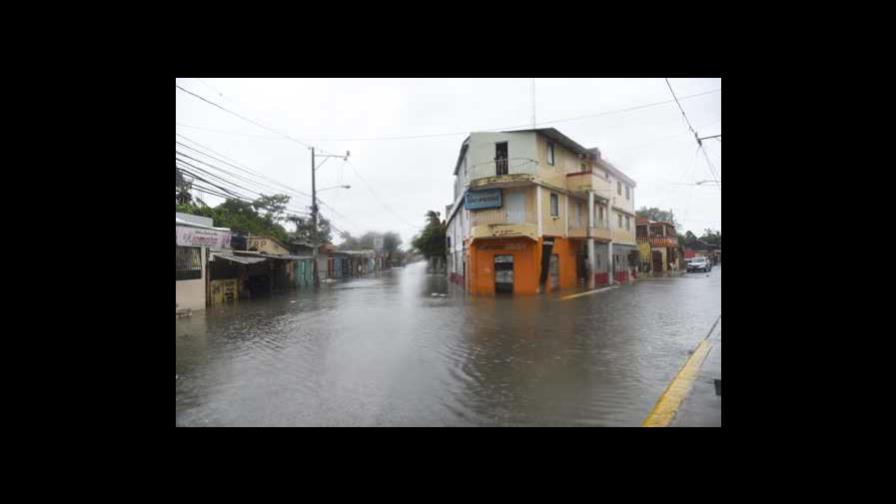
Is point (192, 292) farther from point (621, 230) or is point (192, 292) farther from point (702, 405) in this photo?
point (621, 230)

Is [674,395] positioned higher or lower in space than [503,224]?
lower

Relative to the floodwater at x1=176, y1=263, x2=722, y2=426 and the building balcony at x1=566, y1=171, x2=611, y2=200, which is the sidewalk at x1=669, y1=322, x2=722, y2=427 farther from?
the building balcony at x1=566, y1=171, x2=611, y2=200

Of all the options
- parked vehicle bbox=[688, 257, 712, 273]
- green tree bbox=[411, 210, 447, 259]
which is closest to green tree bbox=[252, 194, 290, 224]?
green tree bbox=[411, 210, 447, 259]

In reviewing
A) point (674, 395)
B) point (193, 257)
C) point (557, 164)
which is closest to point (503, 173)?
point (557, 164)

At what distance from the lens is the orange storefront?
17203 millimetres

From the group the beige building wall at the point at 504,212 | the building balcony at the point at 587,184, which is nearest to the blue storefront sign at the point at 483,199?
the beige building wall at the point at 504,212

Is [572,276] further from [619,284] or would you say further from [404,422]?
[404,422]

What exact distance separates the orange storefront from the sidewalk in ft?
39.2

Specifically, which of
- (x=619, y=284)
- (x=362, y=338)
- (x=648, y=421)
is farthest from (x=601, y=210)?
(x=648, y=421)

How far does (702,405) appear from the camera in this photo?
3861 millimetres

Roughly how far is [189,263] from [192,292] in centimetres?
95
